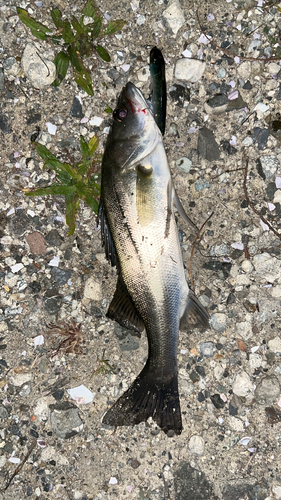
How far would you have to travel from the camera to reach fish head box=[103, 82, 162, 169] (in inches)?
112

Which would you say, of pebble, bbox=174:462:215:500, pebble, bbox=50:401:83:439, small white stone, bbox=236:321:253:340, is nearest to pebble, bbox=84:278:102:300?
pebble, bbox=50:401:83:439

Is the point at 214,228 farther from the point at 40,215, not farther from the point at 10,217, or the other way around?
the point at 10,217

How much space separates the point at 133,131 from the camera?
2869 mm

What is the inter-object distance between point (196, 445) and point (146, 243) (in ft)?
6.11

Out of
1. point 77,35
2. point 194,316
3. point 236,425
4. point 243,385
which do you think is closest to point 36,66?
point 77,35

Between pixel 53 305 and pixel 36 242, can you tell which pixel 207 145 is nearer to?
pixel 36 242

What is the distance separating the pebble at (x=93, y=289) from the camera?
3.39 metres

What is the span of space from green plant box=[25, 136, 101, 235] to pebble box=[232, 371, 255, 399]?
193cm

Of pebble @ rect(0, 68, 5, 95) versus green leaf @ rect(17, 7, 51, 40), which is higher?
green leaf @ rect(17, 7, 51, 40)

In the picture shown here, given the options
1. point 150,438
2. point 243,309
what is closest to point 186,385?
point 150,438

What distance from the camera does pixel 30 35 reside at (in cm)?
335

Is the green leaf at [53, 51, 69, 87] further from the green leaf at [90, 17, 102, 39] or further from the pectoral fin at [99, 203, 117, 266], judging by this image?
the pectoral fin at [99, 203, 117, 266]

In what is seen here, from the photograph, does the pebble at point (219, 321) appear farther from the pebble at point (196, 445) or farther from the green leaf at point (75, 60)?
the green leaf at point (75, 60)

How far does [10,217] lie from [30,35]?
162cm
